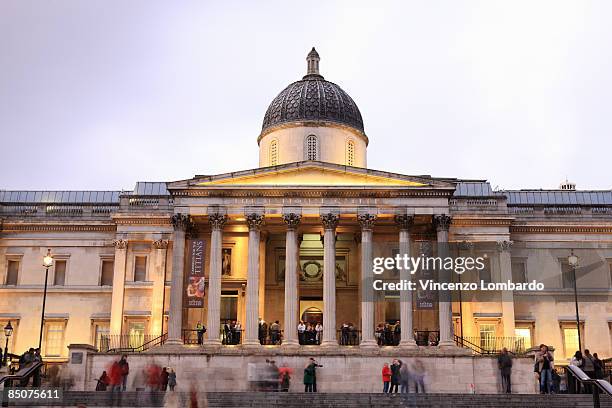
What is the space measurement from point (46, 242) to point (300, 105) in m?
17.5

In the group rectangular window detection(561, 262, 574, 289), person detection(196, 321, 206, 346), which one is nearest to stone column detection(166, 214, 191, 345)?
person detection(196, 321, 206, 346)

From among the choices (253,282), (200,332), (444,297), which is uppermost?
(253,282)

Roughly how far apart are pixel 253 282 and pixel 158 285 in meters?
8.32

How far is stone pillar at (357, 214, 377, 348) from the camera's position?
37.8m

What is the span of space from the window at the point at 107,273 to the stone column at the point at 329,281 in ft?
47.5

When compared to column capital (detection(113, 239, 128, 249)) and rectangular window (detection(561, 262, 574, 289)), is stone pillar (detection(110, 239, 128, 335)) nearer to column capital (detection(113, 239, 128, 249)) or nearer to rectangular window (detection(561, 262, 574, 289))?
column capital (detection(113, 239, 128, 249))

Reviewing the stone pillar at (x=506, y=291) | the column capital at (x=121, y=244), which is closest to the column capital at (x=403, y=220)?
the stone pillar at (x=506, y=291)

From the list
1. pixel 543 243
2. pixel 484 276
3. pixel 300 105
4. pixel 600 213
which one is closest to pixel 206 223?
pixel 300 105

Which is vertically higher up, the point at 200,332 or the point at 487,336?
the point at 487,336

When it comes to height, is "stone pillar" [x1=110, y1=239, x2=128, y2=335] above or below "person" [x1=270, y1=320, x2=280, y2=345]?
above

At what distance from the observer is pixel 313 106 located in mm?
45906

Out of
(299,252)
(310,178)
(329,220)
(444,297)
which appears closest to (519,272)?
(444,297)

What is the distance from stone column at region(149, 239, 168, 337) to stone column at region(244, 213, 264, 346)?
24.5ft

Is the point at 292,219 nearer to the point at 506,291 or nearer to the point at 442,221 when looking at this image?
the point at 442,221
